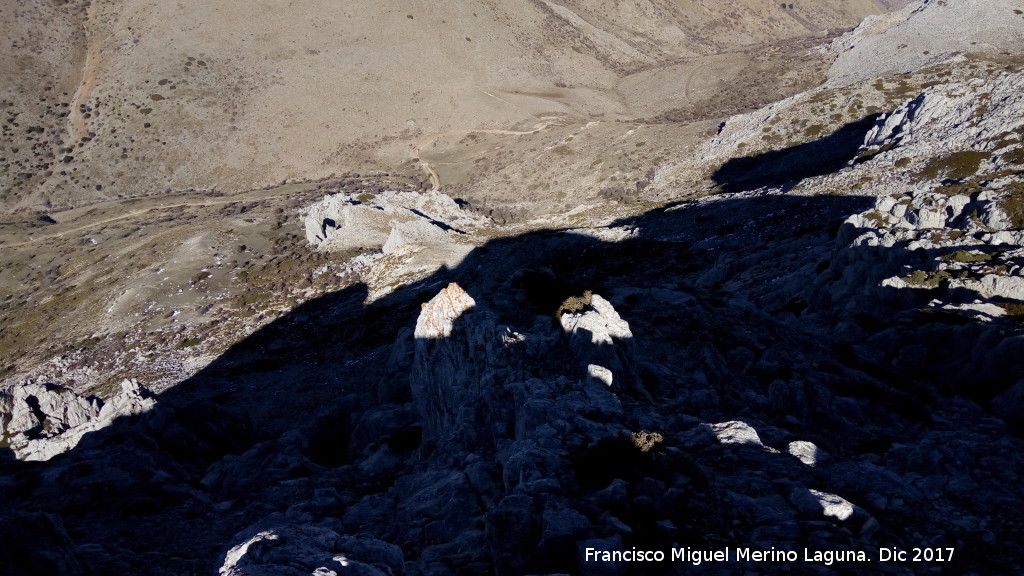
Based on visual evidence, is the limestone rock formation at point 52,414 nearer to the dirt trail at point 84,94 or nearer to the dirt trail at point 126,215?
the dirt trail at point 126,215

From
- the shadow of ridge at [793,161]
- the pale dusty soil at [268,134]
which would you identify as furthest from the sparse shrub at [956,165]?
the pale dusty soil at [268,134]

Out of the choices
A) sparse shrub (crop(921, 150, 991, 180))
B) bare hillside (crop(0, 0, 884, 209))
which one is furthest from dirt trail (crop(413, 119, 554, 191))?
sparse shrub (crop(921, 150, 991, 180))

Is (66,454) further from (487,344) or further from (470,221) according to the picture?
(470,221)

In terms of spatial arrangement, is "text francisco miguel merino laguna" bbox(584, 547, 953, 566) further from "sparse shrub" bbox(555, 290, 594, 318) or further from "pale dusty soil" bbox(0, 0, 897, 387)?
"pale dusty soil" bbox(0, 0, 897, 387)

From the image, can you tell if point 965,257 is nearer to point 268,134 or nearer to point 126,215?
point 126,215

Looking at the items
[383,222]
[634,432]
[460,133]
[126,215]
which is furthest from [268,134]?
[634,432]

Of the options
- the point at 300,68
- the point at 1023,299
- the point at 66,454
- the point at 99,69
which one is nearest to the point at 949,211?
the point at 1023,299
